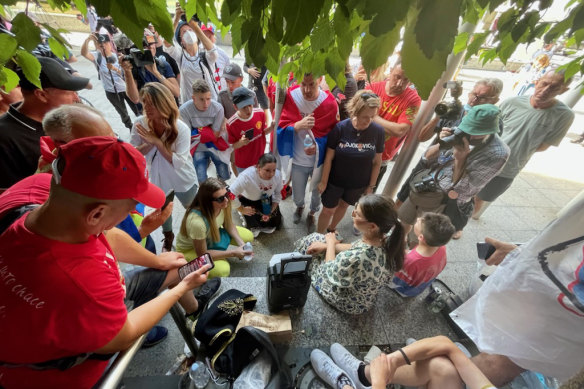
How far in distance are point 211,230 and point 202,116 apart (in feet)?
5.27

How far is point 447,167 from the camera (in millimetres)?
2830

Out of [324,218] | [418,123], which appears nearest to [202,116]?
[324,218]

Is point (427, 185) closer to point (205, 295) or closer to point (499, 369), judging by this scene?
point (499, 369)

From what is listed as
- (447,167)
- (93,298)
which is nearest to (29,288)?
(93,298)

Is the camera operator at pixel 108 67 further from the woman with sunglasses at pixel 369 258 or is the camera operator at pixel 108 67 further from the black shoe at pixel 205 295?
the woman with sunglasses at pixel 369 258

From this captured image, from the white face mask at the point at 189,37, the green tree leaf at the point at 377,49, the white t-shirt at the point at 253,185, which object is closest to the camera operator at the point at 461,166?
the white t-shirt at the point at 253,185

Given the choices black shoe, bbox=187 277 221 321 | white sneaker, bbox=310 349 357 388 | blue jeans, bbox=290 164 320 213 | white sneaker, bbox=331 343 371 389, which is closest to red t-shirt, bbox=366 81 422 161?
blue jeans, bbox=290 164 320 213

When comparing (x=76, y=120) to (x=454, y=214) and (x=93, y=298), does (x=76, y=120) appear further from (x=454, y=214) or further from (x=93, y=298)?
(x=454, y=214)

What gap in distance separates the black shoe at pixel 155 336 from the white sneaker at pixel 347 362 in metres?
1.51

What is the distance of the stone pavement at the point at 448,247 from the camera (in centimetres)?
233

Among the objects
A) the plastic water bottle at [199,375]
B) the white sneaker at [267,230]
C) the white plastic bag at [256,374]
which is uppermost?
the white plastic bag at [256,374]

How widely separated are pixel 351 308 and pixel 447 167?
1.83m

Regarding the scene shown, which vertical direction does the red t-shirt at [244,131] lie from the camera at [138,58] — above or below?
below

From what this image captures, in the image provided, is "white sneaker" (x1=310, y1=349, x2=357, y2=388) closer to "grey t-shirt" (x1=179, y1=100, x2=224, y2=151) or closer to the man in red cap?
the man in red cap
